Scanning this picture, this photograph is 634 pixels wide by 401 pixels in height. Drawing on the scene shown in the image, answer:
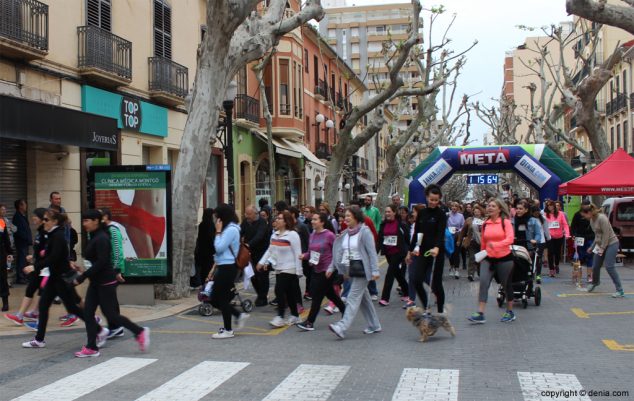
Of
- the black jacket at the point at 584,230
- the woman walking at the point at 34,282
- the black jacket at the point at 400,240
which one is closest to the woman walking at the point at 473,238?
the black jacket at the point at 584,230

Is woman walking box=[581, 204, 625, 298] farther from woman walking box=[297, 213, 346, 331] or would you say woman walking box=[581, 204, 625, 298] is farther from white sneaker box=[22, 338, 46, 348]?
white sneaker box=[22, 338, 46, 348]

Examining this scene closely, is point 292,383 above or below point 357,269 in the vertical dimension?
below

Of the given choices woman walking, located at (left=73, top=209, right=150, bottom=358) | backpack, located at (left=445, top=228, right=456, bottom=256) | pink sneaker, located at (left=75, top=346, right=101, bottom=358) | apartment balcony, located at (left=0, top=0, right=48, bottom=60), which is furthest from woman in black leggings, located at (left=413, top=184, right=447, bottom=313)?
apartment balcony, located at (left=0, top=0, right=48, bottom=60)

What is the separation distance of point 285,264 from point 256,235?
2240 millimetres

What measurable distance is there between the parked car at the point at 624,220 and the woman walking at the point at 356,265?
42.6 feet

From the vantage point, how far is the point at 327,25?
91.4 meters

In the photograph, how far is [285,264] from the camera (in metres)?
9.61

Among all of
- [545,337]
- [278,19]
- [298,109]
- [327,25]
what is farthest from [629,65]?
[327,25]

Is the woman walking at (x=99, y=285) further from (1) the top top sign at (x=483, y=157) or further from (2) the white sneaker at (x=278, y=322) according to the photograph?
(1) the top top sign at (x=483, y=157)

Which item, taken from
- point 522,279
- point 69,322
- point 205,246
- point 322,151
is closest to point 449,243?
point 522,279

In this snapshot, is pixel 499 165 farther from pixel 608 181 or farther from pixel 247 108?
pixel 247 108

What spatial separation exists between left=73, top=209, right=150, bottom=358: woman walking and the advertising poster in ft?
11.2

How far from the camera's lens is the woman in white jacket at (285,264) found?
959 centimetres

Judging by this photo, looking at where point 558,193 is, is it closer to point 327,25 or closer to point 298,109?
point 298,109
